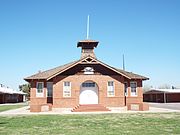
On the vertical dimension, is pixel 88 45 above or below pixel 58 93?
above

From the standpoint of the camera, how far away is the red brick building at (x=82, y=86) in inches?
1189

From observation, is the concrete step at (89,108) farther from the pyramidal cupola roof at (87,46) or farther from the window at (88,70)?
the pyramidal cupola roof at (87,46)

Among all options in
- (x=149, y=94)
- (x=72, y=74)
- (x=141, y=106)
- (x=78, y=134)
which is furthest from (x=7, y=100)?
(x=78, y=134)

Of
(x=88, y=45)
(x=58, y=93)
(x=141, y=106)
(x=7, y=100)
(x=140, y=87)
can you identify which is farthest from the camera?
(x=7, y=100)

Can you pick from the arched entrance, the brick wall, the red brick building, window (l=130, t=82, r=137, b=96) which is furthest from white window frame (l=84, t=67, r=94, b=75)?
window (l=130, t=82, r=137, b=96)

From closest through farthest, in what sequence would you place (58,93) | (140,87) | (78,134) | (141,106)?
(78,134), (141,106), (58,93), (140,87)

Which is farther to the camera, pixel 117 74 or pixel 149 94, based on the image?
pixel 149 94

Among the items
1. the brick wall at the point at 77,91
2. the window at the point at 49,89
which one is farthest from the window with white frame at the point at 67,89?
the window at the point at 49,89

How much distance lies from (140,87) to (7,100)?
4277 centimetres

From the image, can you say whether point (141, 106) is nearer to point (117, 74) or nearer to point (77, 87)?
point (117, 74)

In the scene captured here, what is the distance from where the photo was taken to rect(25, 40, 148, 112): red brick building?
30203 mm

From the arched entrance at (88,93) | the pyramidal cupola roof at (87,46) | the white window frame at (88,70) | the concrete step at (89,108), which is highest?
the pyramidal cupola roof at (87,46)

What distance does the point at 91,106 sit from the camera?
92.9ft

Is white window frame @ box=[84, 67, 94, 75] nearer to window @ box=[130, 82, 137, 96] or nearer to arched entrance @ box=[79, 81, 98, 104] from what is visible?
arched entrance @ box=[79, 81, 98, 104]
